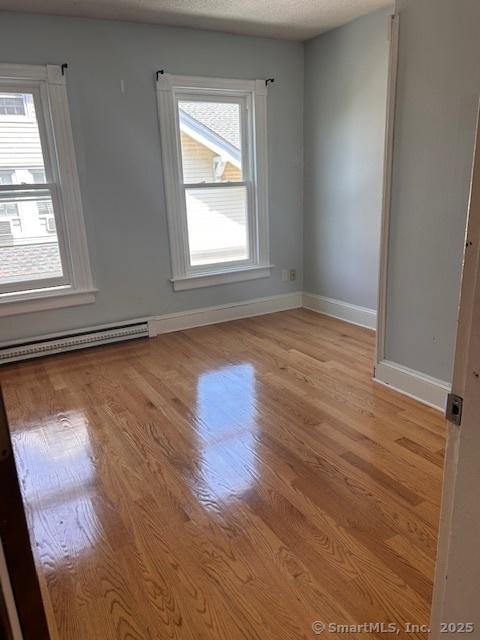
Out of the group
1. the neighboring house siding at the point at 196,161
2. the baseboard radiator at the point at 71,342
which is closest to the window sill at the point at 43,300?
the baseboard radiator at the point at 71,342

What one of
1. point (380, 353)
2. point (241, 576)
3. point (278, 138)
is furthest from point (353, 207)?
point (241, 576)

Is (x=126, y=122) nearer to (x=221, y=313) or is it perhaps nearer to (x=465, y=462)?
(x=221, y=313)

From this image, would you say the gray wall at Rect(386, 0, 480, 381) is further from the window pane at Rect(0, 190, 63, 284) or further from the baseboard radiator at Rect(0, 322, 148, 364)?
the window pane at Rect(0, 190, 63, 284)

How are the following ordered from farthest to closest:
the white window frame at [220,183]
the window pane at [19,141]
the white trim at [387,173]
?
the white window frame at [220,183]
the window pane at [19,141]
the white trim at [387,173]

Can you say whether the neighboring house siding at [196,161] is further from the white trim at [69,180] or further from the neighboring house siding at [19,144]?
the neighboring house siding at [19,144]

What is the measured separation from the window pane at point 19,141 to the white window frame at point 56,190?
4cm

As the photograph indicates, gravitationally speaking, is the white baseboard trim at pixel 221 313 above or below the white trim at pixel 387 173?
below

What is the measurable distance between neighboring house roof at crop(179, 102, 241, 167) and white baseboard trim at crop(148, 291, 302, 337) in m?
1.34

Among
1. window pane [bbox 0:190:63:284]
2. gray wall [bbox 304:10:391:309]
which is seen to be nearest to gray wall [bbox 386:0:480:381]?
gray wall [bbox 304:10:391:309]

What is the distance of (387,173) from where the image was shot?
2.60 meters

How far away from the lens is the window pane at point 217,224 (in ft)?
13.2

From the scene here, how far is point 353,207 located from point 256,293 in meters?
1.24

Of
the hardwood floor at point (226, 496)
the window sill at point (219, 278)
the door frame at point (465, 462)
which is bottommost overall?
the hardwood floor at point (226, 496)

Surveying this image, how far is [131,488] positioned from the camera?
197cm
